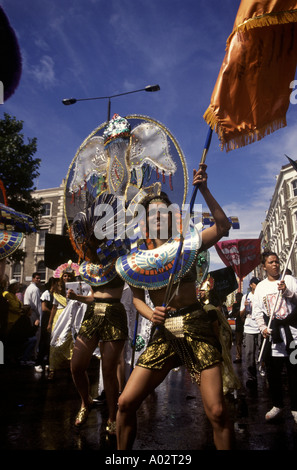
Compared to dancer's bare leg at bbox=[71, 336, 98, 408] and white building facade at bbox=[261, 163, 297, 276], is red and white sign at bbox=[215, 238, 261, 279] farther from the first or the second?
white building facade at bbox=[261, 163, 297, 276]

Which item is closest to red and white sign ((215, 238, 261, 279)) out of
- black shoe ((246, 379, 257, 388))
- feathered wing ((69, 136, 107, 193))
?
black shoe ((246, 379, 257, 388))

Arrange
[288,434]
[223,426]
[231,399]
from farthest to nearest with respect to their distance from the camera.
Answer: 1. [231,399]
2. [288,434]
3. [223,426]

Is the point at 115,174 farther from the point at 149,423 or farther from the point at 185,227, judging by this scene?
the point at 149,423

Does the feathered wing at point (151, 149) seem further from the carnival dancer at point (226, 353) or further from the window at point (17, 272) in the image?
the window at point (17, 272)

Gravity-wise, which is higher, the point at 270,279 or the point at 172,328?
the point at 270,279

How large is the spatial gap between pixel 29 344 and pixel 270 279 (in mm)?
6863

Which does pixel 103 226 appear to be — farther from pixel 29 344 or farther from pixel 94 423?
pixel 29 344

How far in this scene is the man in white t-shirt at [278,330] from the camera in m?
3.91

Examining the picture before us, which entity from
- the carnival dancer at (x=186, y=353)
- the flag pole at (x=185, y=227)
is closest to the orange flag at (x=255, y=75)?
the flag pole at (x=185, y=227)

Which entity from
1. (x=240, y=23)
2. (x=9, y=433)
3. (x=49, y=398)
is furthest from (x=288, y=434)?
→ (x=240, y=23)

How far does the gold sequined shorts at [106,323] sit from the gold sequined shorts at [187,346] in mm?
1119

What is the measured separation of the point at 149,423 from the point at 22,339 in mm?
5956

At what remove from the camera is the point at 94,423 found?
372 centimetres

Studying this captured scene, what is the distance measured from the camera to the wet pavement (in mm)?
3066
